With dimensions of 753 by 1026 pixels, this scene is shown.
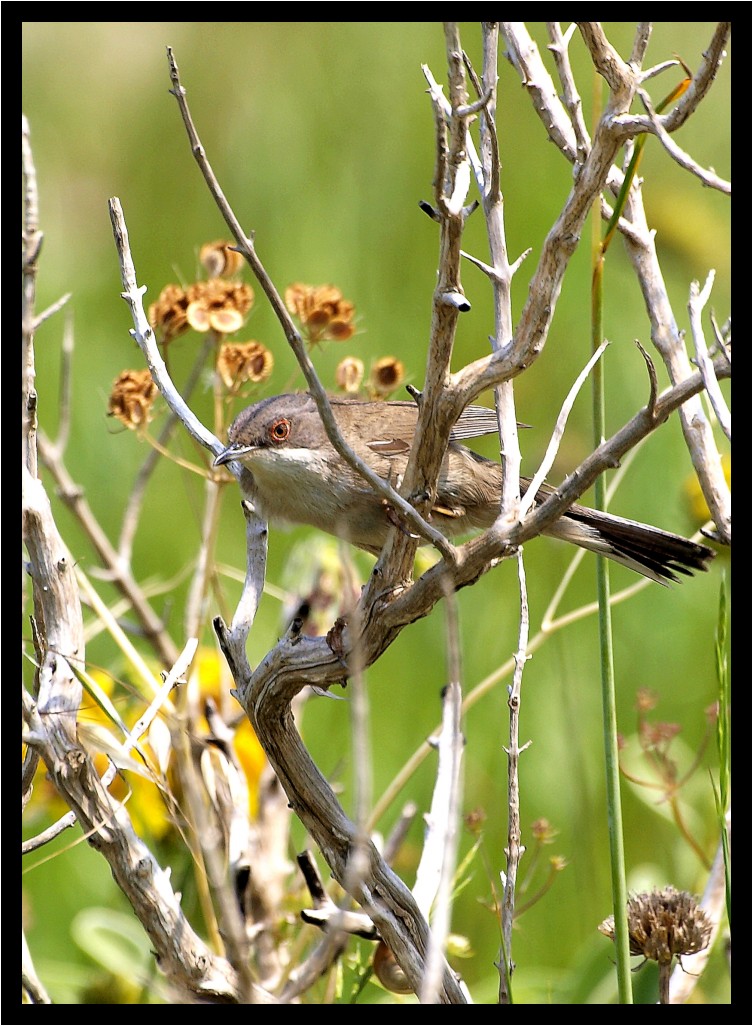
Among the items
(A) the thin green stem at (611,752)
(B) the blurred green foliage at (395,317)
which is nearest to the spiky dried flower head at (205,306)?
(B) the blurred green foliage at (395,317)

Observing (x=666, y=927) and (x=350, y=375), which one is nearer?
(x=666, y=927)

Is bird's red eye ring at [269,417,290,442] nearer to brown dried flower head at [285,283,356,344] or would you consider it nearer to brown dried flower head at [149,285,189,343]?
brown dried flower head at [285,283,356,344]

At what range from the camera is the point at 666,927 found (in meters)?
2.42

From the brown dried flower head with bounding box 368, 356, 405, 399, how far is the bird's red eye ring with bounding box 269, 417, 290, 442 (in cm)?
30

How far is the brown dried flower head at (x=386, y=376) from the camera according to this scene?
10.8 ft

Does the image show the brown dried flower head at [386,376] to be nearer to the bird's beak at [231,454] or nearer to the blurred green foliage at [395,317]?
the blurred green foliage at [395,317]

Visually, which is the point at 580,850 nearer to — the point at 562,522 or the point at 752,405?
the point at 562,522

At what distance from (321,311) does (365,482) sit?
644mm

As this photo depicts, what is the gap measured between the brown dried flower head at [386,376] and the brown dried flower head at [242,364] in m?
0.35

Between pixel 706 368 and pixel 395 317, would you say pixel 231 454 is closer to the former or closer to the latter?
pixel 706 368

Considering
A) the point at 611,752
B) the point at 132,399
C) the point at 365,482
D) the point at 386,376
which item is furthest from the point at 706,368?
the point at 132,399

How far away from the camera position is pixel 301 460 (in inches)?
130

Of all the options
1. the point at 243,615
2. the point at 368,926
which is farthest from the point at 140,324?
the point at 368,926

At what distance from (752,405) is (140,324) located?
4.75 ft
